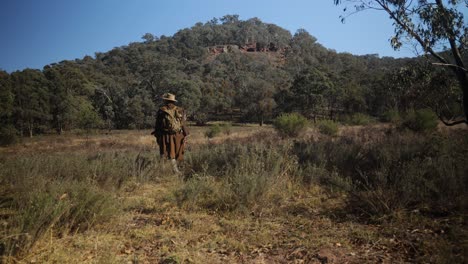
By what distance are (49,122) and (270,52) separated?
13464cm

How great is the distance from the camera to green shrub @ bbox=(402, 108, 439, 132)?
50.8 ft

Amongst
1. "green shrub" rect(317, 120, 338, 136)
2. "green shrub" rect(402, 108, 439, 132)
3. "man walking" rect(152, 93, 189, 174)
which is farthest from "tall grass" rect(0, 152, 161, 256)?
"green shrub" rect(317, 120, 338, 136)

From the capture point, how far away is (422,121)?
1579cm

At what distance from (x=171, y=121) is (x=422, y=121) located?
13821 mm

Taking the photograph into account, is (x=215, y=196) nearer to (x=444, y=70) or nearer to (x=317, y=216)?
(x=317, y=216)

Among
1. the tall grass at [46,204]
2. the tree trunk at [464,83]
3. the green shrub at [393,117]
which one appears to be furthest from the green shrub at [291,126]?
the tall grass at [46,204]

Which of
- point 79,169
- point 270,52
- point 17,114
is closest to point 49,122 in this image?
point 17,114

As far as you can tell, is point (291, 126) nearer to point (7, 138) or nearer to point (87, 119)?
point (7, 138)

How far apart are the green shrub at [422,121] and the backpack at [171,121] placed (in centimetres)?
1314

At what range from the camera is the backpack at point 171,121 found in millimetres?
7684

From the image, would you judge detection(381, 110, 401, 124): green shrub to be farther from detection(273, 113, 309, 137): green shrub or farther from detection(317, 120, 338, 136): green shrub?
detection(273, 113, 309, 137): green shrub

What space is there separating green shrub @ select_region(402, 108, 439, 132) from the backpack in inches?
517

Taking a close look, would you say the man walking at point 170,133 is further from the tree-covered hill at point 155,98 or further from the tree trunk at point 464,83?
the tree-covered hill at point 155,98

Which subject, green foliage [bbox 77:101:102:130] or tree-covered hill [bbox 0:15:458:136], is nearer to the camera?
tree-covered hill [bbox 0:15:458:136]
